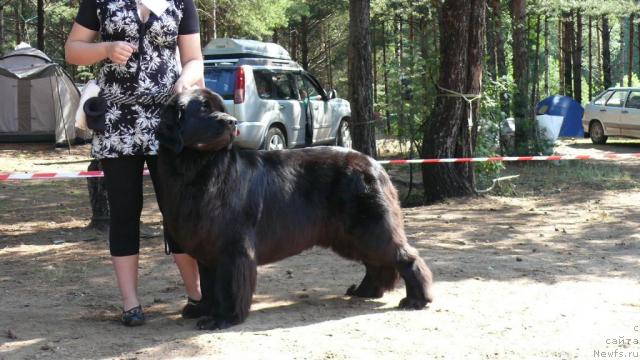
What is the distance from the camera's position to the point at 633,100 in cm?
2089

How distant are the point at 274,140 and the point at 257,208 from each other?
9497 mm

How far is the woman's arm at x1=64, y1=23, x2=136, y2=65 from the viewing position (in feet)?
12.7

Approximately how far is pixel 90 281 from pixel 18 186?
7381 millimetres

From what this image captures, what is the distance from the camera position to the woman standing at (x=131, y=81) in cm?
404

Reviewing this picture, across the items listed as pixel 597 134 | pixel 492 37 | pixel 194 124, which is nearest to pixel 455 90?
pixel 194 124

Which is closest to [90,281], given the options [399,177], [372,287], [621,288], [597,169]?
[372,287]

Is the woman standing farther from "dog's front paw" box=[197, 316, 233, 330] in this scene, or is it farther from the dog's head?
"dog's front paw" box=[197, 316, 233, 330]

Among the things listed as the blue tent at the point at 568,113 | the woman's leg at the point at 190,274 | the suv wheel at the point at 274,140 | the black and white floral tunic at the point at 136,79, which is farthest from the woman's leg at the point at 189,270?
the blue tent at the point at 568,113

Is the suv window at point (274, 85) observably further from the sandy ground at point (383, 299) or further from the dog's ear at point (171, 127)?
the dog's ear at point (171, 127)

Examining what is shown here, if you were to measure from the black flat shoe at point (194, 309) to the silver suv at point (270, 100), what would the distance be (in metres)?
8.23

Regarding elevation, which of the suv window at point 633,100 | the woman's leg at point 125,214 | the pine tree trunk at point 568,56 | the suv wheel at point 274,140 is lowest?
the woman's leg at point 125,214

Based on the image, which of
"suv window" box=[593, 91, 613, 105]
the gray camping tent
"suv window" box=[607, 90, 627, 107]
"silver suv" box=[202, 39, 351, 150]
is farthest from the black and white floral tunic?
"suv window" box=[593, 91, 613, 105]

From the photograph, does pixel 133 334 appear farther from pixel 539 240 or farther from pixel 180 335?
pixel 539 240

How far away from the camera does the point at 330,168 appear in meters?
4.53
